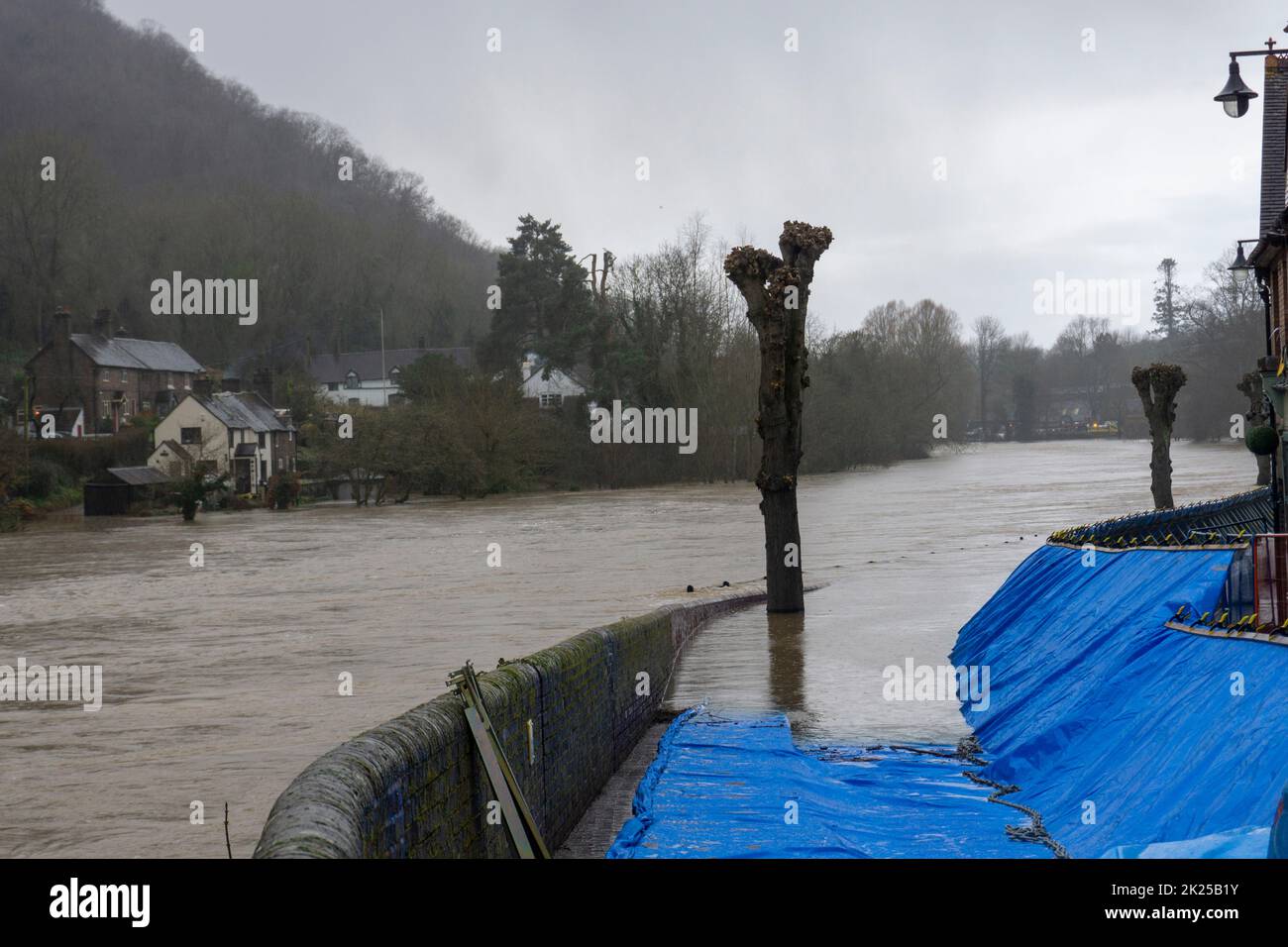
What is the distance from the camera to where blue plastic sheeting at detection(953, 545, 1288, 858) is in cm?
751

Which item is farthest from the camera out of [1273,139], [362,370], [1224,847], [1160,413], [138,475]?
[362,370]

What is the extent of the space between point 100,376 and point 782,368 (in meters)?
82.6

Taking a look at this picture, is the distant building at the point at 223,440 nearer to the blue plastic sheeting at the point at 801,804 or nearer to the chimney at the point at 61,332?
the chimney at the point at 61,332

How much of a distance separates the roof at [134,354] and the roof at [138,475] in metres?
20.5

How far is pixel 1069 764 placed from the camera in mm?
10555

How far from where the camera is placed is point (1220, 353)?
111625 mm

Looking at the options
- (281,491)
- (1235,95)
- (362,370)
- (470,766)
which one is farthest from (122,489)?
(470,766)

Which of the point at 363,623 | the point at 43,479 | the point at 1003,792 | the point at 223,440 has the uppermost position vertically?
the point at 223,440

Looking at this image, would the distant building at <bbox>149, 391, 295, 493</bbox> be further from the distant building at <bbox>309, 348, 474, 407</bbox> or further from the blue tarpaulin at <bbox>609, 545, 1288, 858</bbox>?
the blue tarpaulin at <bbox>609, 545, 1288, 858</bbox>

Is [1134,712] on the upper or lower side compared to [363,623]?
upper

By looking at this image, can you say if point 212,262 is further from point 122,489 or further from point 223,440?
point 122,489

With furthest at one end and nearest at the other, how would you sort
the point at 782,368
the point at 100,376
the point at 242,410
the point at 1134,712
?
the point at 100,376, the point at 242,410, the point at 782,368, the point at 1134,712
